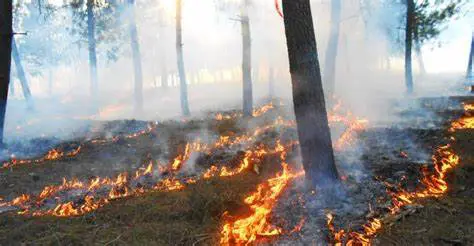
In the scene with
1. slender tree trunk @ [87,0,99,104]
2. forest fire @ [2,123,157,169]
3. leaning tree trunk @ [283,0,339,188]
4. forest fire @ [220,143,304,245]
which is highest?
slender tree trunk @ [87,0,99,104]

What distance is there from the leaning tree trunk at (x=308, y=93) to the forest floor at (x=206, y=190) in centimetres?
→ 69

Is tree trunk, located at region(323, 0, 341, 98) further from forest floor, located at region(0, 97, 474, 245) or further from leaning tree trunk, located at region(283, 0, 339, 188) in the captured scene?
leaning tree trunk, located at region(283, 0, 339, 188)

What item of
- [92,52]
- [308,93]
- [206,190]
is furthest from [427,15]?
[92,52]

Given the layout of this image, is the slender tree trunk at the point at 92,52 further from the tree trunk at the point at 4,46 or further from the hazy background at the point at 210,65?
the tree trunk at the point at 4,46

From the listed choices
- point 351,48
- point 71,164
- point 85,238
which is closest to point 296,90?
point 85,238

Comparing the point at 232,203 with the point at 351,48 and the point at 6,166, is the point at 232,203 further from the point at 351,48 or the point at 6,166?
the point at 351,48

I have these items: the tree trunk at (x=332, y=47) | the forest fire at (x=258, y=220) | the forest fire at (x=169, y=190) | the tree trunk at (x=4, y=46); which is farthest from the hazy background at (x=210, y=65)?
the forest fire at (x=258, y=220)

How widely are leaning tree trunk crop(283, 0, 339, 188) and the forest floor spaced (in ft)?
2.28

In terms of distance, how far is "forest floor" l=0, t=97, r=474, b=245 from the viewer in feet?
20.6

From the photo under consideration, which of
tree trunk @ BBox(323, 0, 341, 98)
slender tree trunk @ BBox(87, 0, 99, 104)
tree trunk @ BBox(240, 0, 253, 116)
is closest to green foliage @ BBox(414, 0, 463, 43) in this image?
tree trunk @ BBox(323, 0, 341, 98)

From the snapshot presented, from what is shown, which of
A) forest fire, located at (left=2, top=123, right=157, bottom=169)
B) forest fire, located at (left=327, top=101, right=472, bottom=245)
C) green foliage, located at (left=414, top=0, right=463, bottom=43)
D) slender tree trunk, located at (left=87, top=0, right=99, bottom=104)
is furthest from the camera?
slender tree trunk, located at (left=87, top=0, right=99, bottom=104)

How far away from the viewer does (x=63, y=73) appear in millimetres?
100375

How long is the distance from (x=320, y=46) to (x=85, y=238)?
42.8 m

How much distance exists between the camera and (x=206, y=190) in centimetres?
834
